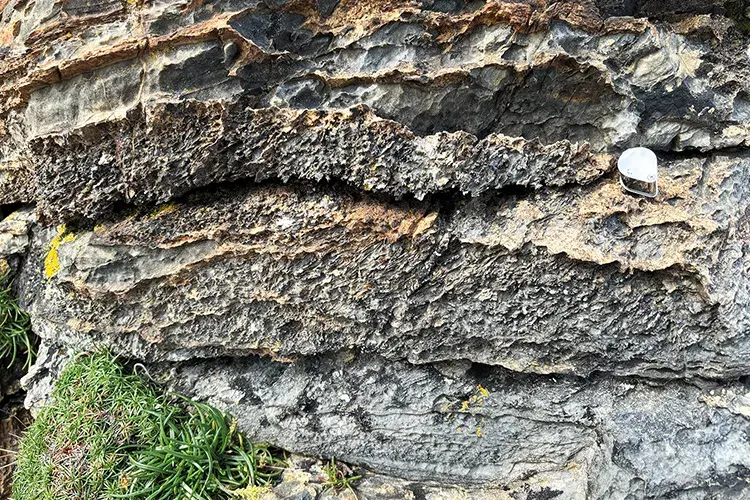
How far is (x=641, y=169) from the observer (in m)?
2.56

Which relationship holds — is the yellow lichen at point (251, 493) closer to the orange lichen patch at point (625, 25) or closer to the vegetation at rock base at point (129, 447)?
the vegetation at rock base at point (129, 447)

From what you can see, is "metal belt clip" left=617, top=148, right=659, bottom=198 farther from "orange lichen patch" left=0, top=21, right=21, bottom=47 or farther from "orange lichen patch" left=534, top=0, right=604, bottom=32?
"orange lichen patch" left=0, top=21, right=21, bottom=47

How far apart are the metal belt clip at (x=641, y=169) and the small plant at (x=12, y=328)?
14.4ft

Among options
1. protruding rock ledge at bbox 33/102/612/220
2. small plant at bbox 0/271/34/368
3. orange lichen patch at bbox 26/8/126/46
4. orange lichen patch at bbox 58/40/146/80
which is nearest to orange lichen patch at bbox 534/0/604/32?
protruding rock ledge at bbox 33/102/612/220

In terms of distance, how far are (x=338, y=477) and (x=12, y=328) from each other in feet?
9.62

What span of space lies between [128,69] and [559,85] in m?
2.32

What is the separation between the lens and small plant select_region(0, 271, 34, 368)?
4113mm

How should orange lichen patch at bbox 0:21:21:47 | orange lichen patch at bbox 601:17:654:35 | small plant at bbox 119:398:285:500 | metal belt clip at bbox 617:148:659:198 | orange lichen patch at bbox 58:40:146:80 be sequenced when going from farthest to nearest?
small plant at bbox 119:398:285:500 → orange lichen patch at bbox 0:21:21:47 → orange lichen patch at bbox 58:40:146:80 → orange lichen patch at bbox 601:17:654:35 → metal belt clip at bbox 617:148:659:198

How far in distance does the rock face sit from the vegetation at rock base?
0.69m

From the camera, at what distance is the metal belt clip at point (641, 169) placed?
2.55m

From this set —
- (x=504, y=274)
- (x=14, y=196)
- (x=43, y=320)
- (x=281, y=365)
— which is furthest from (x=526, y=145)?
(x=14, y=196)

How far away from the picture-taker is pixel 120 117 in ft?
9.32

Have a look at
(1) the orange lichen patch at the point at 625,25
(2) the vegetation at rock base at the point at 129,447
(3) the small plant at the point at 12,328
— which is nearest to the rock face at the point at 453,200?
(1) the orange lichen patch at the point at 625,25

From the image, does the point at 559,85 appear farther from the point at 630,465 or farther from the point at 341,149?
the point at 630,465
